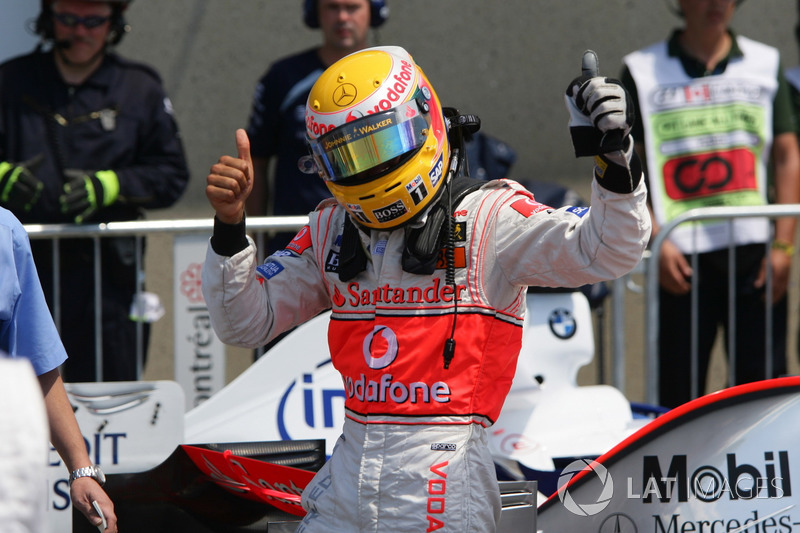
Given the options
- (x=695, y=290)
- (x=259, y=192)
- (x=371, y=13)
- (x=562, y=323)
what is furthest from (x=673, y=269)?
(x=259, y=192)

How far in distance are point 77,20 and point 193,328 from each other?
4.80 ft

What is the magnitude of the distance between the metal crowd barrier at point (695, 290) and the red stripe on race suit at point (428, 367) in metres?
2.21

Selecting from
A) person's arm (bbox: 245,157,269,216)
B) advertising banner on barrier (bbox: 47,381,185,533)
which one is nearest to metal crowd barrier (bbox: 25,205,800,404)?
person's arm (bbox: 245,157,269,216)

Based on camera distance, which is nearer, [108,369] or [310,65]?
[108,369]

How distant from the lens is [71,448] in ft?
9.88

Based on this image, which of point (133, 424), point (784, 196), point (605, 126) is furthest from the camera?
point (784, 196)

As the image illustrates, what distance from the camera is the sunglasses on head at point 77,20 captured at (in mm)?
5109

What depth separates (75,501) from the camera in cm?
301

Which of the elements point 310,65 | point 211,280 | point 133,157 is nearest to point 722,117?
point 310,65

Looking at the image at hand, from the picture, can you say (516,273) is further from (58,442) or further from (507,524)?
(58,442)

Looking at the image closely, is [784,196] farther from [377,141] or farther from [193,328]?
[377,141]

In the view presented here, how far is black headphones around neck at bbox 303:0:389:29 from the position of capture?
218 inches

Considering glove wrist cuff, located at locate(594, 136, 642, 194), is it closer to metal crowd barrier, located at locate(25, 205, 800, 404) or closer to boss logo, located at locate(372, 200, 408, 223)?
boss logo, located at locate(372, 200, 408, 223)

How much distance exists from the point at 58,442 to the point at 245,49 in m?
4.48
